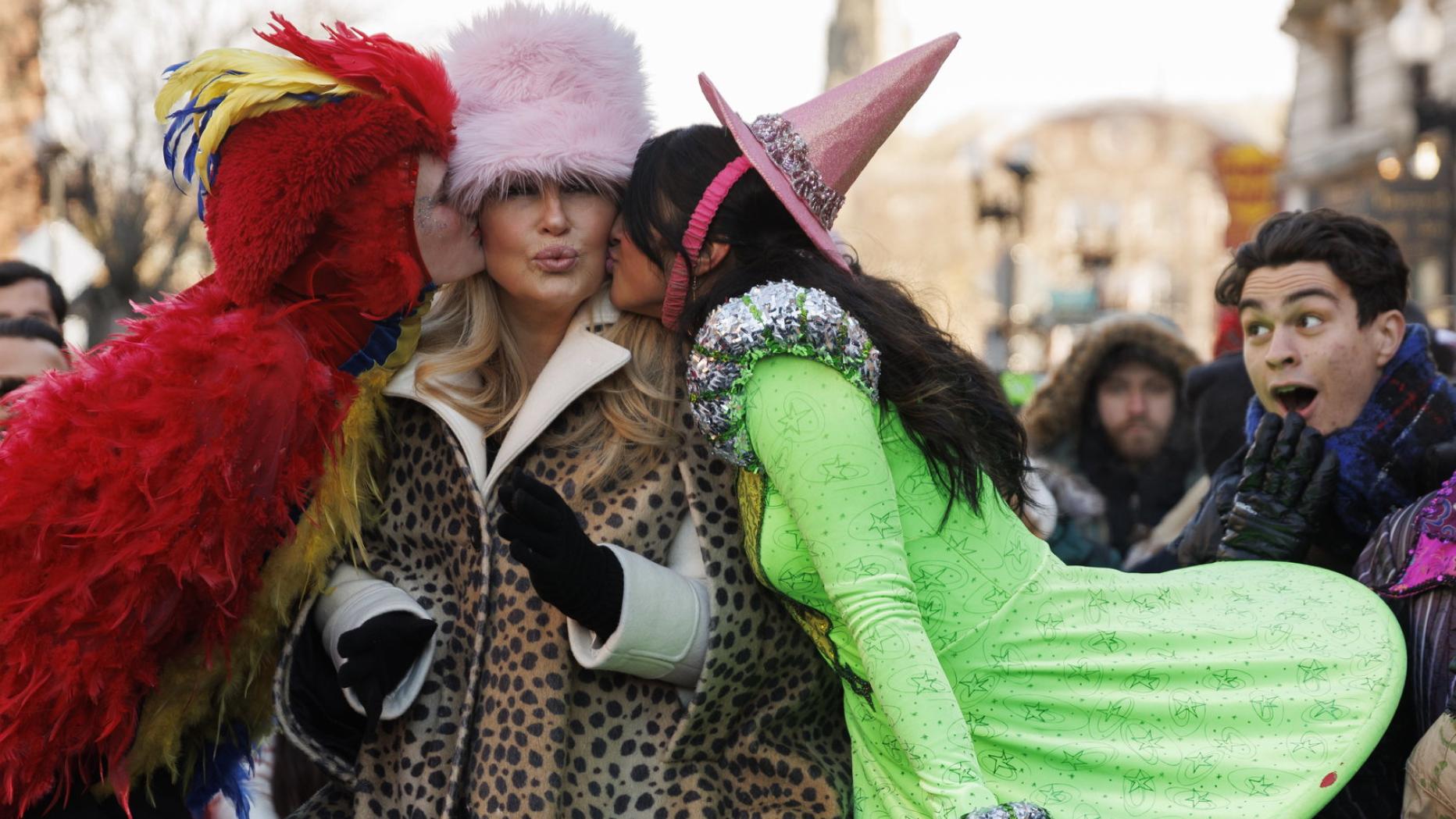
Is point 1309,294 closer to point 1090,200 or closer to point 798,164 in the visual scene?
point 798,164

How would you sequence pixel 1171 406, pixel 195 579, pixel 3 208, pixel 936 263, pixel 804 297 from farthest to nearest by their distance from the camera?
pixel 936 263, pixel 3 208, pixel 1171 406, pixel 195 579, pixel 804 297

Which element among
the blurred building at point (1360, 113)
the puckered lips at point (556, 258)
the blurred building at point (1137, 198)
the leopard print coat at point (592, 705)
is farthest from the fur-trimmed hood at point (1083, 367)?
the blurred building at point (1137, 198)

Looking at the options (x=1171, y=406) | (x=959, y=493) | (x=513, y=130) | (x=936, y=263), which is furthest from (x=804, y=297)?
(x=936, y=263)

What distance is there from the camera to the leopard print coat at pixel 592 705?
2.94 m

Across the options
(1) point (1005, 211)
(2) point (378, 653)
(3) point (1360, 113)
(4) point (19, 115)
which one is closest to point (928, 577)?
(2) point (378, 653)

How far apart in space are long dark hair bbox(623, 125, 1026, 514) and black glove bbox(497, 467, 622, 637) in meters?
0.43

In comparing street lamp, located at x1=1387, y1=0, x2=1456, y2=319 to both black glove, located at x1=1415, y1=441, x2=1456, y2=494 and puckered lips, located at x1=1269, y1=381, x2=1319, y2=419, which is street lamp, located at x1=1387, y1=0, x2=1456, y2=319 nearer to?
puckered lips, located at x1=1269, y1=381, x2=1319, y2=419

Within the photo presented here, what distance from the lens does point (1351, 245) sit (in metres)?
3.32

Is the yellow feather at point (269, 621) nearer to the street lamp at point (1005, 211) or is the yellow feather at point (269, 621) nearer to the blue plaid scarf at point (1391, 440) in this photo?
the blue plaid scarf at point (1391, 440)

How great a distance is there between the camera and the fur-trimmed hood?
629cm

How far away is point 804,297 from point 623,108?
0.79 meters

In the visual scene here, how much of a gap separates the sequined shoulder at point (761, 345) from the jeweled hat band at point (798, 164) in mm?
238

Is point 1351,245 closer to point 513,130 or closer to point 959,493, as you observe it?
point 959,493

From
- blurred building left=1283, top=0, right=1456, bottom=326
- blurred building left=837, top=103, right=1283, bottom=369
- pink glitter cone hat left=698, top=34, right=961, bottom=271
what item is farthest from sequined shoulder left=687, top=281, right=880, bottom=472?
blurred building left=837, top=103, right=1283, bottom=369
